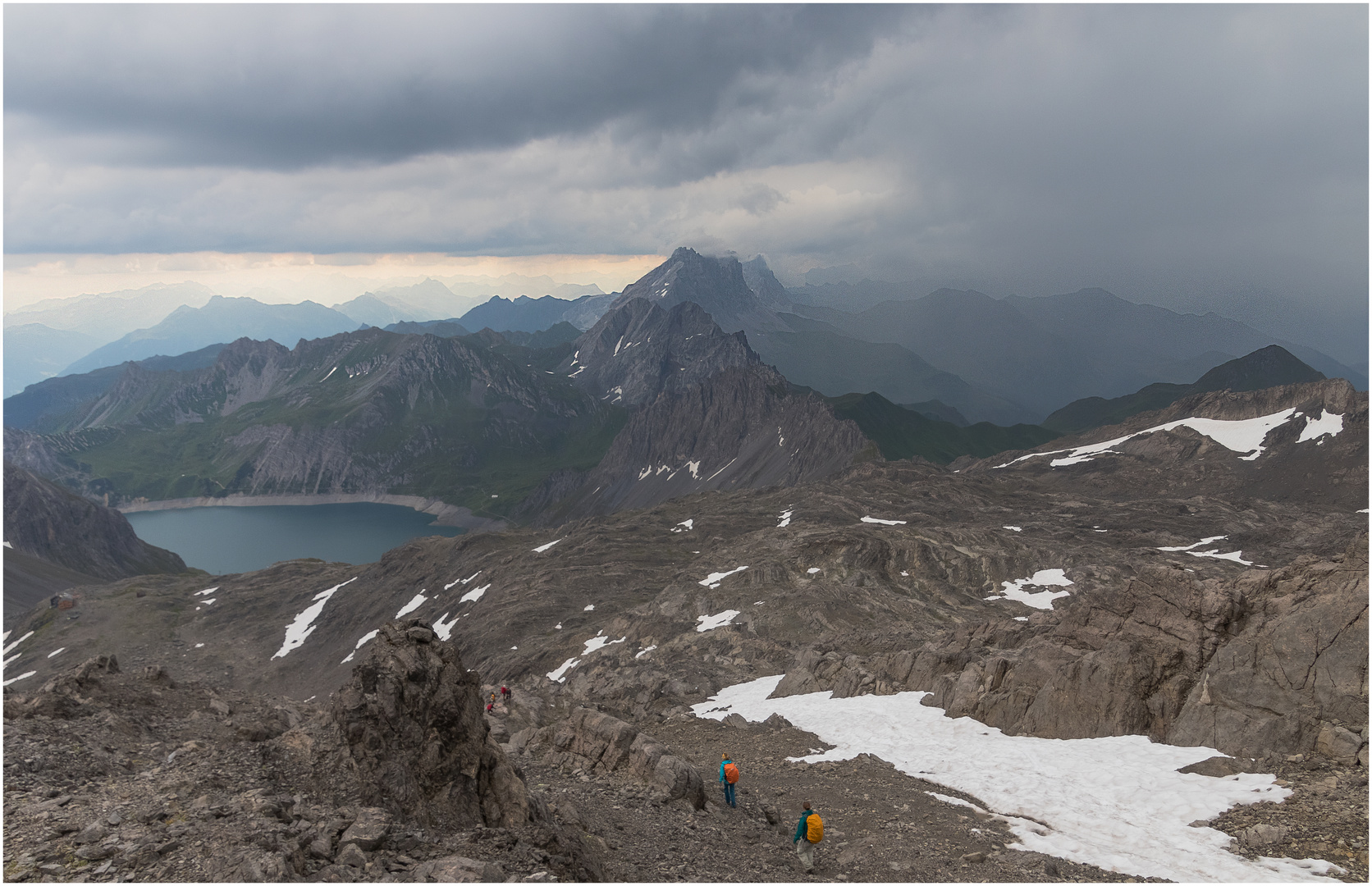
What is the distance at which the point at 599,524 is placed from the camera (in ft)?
405

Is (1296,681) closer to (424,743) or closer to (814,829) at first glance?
(814,829)

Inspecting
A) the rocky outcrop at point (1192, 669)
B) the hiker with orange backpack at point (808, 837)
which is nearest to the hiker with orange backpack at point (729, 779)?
the hiker with orange backpack at point (808, 837)

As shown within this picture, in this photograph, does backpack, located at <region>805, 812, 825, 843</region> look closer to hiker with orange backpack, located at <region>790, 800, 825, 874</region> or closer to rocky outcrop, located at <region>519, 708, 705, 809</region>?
hiker with orange backpack, located at <region>790, 800, 825, 874</region>

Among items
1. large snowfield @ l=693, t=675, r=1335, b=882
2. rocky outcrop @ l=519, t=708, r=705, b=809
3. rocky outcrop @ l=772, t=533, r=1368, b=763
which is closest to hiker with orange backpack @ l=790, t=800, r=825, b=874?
large snowfield @ l=693, t=675, r=1335, b=882

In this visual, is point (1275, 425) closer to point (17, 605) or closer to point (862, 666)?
point (862, 666)

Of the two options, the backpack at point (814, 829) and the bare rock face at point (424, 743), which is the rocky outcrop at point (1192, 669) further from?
the bare rock face at point (424, 743)

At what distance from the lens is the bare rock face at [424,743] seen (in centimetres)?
1759

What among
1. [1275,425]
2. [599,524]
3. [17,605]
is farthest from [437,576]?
[1275,425]

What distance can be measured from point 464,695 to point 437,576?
4195 inches

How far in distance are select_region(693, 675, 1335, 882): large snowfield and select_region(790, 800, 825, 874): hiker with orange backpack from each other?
3.86m

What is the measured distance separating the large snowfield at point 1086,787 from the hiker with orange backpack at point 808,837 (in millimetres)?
3862

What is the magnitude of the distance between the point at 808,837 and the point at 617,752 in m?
9.16

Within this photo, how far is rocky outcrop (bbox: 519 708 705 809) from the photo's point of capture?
23.4 meters

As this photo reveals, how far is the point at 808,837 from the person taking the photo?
19.4 m
